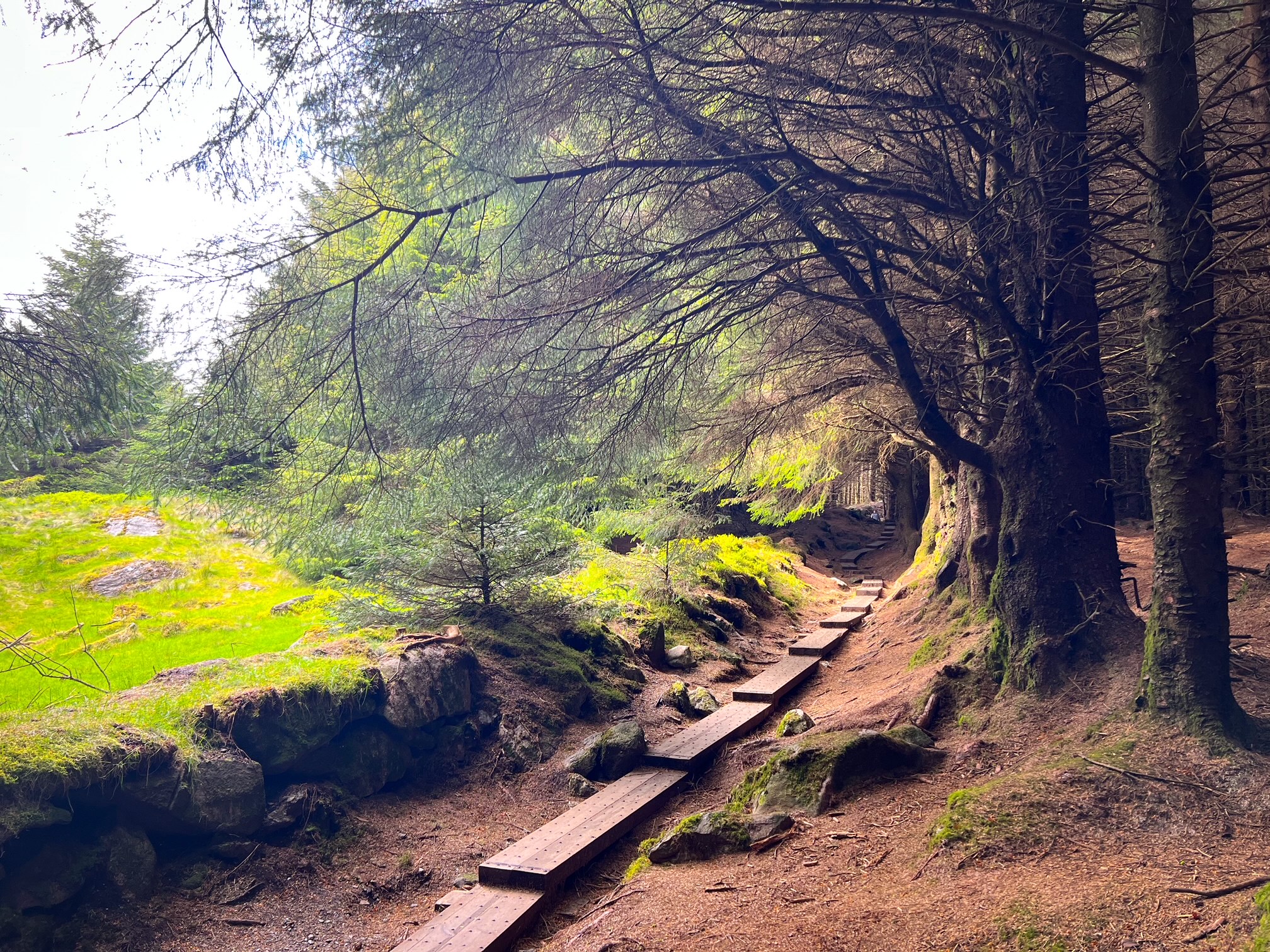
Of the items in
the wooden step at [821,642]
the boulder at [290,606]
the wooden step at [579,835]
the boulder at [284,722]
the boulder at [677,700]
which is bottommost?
the wooden step at [579,835]

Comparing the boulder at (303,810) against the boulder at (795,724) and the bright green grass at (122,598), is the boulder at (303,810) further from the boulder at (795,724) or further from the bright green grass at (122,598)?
the boulder at (795,724)

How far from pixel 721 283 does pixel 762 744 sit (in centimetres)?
439

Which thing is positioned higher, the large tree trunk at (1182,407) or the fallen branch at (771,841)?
the large tree trunk at (1182,407)

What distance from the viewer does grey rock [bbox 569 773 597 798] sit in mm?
7477

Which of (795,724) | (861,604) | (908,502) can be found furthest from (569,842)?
(908,502)

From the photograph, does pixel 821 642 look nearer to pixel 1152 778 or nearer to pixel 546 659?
pixel 546 659

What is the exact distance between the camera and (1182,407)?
14.7 ft

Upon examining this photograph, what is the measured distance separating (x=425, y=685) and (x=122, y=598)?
16.2 ft

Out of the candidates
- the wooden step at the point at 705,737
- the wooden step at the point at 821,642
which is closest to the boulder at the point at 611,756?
the wooden step at the point at 705,737

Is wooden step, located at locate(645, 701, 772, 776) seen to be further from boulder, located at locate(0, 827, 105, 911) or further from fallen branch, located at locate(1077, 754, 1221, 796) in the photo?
boulder, located at locate(0, 827, 105, 911)

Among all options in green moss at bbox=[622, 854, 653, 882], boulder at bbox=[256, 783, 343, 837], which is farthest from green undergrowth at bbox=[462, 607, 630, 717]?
green moss at bbox=[622, 854, 653, 882]

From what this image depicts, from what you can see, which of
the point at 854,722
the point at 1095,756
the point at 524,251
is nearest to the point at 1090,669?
the point at 1095,756

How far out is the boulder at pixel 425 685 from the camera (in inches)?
291

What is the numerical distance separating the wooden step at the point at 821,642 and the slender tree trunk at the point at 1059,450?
17.4 feet
